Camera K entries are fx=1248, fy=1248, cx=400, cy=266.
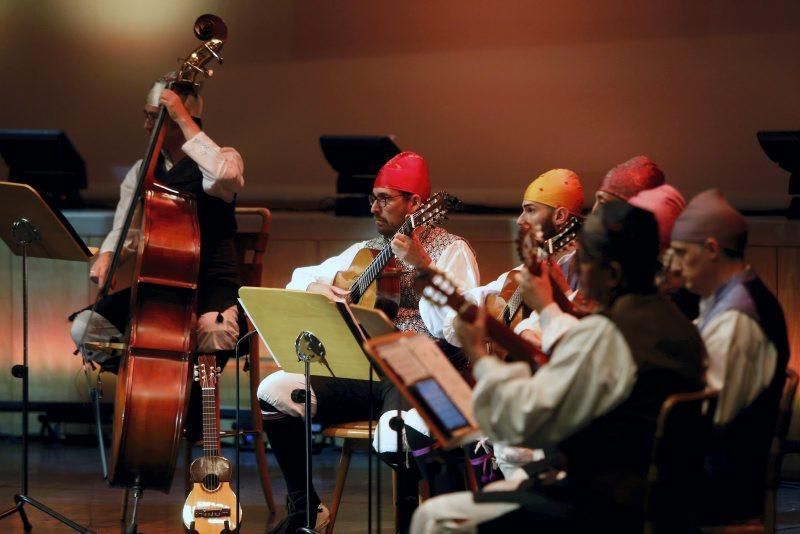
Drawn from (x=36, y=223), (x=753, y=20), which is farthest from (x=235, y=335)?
(x=753, y=20)

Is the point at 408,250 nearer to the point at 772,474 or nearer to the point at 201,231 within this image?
the point at 201,231

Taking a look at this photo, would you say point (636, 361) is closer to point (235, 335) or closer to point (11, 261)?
point (235, 335)

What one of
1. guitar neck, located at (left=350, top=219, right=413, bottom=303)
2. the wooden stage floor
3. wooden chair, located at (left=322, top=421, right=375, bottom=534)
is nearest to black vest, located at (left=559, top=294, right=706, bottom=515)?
wooden chair, located at (left=322, top=421, right=375, bottom=534)

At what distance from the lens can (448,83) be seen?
24.0ft

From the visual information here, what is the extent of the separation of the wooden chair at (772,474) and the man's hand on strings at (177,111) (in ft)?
8.75

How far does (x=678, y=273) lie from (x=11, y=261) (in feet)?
15.7

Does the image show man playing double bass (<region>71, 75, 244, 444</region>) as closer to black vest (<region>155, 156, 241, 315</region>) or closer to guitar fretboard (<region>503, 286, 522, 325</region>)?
black vest (<region>155, 156, 241, 315</region>)

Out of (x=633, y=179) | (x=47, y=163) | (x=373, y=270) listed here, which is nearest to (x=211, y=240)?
(x=373, y=270)

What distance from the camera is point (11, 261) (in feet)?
22.5

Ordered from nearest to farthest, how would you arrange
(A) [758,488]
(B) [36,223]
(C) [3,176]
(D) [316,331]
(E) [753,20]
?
(A) [758,488], (D) [316,331], (B) [36,223], (E) [753,20], (C) [3,176]

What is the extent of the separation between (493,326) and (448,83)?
460 centimetres

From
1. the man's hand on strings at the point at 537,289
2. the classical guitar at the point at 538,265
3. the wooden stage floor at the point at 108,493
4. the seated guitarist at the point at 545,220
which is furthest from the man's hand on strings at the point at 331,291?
the man's hand on strings at the point at 537,289

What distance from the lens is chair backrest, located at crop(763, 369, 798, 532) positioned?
3.01m

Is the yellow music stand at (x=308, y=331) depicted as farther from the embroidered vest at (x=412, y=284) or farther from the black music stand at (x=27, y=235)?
the black music stand at (x=27, y=235)
